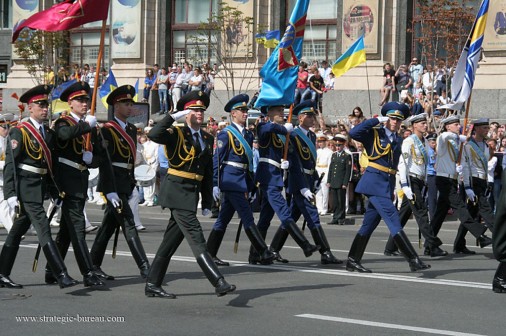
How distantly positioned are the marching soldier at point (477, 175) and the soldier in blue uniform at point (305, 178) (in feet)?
7.75

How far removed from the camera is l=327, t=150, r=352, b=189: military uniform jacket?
22528mm

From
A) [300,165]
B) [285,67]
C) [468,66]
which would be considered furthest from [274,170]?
[468,66]

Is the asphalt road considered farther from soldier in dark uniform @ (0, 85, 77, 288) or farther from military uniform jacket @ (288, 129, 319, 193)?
military uniform jacket @ (288, 129, 319, 193)

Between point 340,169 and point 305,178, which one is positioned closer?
point 305,178

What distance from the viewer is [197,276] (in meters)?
11.7

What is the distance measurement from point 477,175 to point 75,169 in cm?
663

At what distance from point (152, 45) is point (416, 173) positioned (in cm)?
2554

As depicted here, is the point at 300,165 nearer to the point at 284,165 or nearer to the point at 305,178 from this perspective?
the point at 305,178

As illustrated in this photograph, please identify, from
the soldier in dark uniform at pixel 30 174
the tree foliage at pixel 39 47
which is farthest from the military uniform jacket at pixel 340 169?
the tree foliage at pixel 39 47

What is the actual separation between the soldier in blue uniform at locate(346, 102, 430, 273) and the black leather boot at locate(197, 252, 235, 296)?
112 inches

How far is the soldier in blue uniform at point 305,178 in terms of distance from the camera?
42.8 ft

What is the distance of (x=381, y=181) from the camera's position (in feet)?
40.3

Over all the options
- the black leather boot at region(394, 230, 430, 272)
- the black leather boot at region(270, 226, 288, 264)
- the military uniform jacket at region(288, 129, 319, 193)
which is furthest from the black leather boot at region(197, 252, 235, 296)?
the military uniform jacket at region(288, 129, 319, 193)

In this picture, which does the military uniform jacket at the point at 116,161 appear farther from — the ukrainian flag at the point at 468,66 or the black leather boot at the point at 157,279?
the ukrainian flag at the point at 468,66
